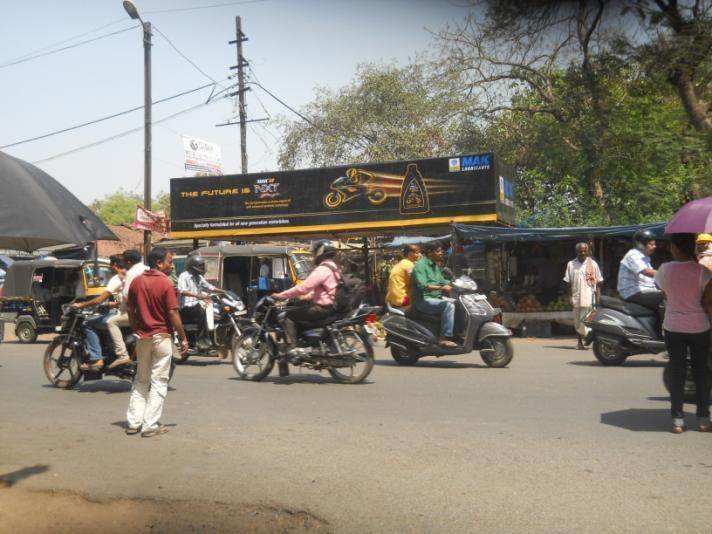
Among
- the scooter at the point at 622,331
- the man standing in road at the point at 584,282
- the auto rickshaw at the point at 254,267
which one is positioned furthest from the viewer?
the auto rickshaw at the point at 254,267

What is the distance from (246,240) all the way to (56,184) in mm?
18541

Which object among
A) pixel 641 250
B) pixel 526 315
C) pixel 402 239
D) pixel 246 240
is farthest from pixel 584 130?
pixel 641 250

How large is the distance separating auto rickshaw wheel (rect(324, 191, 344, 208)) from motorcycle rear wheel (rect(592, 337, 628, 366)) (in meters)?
10.8

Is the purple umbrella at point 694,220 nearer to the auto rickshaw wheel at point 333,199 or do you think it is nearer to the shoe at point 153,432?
the shoe at point 153,432

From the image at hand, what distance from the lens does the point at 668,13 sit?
13758 millimetres

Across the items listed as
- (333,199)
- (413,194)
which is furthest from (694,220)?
(333,199)

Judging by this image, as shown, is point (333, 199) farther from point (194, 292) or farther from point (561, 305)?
point (194, 292)

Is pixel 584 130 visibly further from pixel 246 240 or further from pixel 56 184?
pixel 56 184

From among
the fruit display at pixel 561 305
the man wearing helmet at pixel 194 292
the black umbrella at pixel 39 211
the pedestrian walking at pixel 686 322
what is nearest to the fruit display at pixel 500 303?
the fruit display at pixel 561 305

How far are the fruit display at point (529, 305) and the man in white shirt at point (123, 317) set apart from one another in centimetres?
980

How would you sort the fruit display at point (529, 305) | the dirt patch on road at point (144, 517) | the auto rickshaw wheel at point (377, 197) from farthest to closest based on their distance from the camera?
the auto rickshaw wheel at point (377, 197)
the fruit display at point (529, 305)
the dirt patch on road at point (144, 517)

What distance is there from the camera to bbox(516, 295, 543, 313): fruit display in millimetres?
17047

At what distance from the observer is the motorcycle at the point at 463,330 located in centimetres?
1084

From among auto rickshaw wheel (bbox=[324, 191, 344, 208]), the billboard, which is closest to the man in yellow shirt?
the billboard
